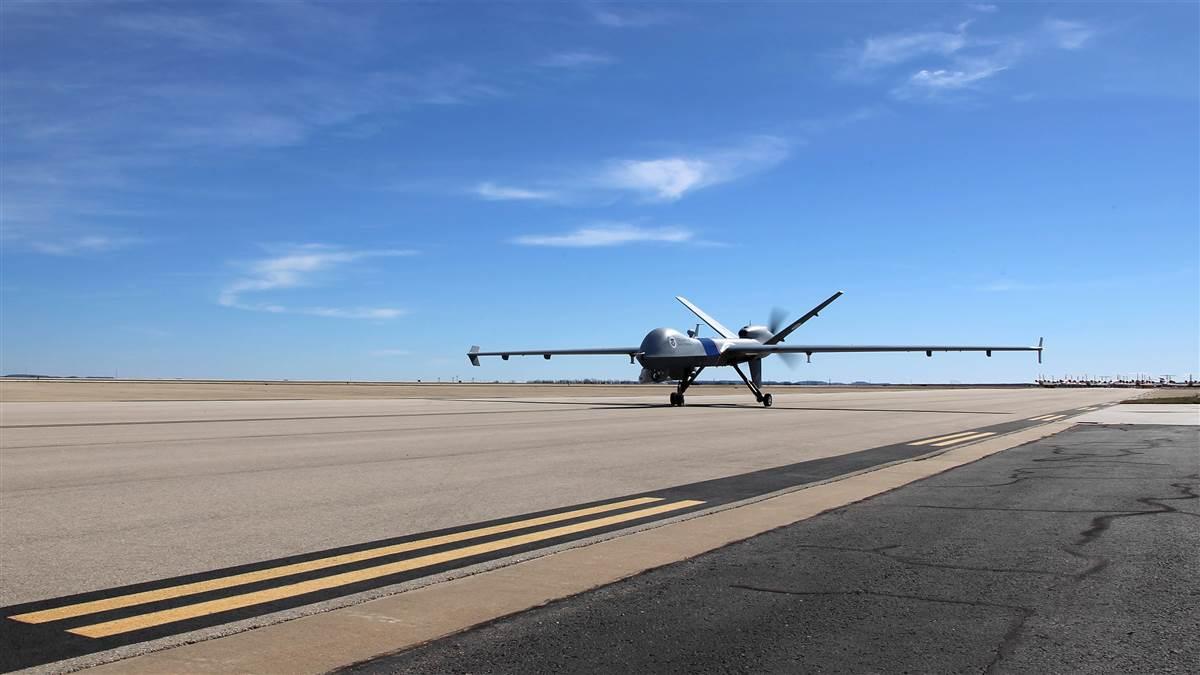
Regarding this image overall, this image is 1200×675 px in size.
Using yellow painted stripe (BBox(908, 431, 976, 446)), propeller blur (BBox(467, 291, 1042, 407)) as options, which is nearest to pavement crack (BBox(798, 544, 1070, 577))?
yellow painted stripe (BBox(908, 431, 976, 446))

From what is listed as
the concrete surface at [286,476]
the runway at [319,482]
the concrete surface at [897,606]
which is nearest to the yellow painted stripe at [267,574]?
the runway at [319,482]

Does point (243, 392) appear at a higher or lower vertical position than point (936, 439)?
lower

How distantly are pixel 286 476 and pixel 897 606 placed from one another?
9.70 meters

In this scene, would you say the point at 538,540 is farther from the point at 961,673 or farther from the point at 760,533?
the point at 961,673

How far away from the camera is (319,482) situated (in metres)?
12.5

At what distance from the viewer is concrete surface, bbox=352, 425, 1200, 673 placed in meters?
5.01

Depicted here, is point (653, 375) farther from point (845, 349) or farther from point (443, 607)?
point (443, 607)

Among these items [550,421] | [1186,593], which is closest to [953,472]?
[1186,593]

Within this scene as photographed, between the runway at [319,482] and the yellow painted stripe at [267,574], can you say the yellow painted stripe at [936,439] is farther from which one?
the yellow painted stripe at [267,574]

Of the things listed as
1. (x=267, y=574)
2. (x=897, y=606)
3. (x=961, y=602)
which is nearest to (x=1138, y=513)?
(x=961, y=602)

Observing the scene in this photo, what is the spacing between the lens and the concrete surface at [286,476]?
801 cm

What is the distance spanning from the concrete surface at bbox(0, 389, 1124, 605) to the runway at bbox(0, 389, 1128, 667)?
0.11ft

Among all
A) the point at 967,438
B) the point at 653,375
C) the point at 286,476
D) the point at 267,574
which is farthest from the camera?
the point at 653,375

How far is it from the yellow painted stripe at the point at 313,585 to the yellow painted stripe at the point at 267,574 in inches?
13.8
